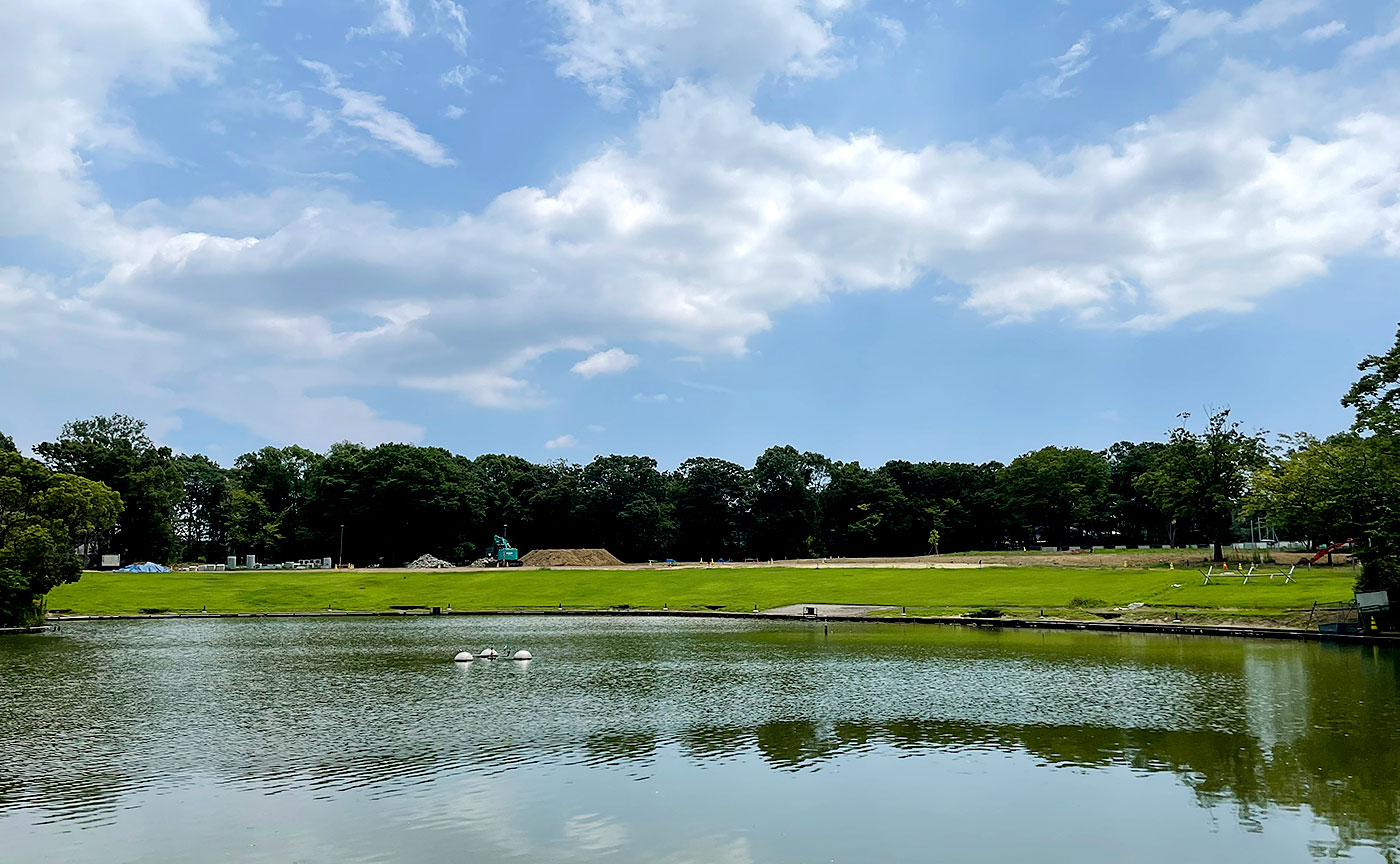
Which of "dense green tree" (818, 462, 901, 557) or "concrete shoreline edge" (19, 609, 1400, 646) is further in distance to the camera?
"dense green tree" (818, 462, 901, 557)

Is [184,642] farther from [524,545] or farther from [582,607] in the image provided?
[524,545]

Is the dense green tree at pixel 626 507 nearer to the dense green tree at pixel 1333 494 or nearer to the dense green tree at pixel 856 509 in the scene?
the dense green tree at pixel 856 509

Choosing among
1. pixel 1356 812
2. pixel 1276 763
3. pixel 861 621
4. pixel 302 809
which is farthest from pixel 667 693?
pixel 861 621

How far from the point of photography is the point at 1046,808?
55.1 feet

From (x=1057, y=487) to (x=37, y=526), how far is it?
129 metres

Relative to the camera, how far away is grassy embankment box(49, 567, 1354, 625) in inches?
2210

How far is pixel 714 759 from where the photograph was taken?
20703mm

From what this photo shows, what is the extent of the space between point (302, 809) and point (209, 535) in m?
163

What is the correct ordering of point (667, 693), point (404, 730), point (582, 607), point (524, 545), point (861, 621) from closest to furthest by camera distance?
1. point (404, 730)
2. point (667, 693)
3. point (861, 621)
4. point (582, 607)
5. point (524, 545)

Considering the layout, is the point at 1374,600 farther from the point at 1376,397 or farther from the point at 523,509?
the point at 523,509

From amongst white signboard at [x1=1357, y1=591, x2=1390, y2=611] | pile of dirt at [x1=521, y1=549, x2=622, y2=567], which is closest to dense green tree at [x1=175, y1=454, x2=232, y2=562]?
pile of dirt at [x1=521, y1=549, x2=622, y2=567]

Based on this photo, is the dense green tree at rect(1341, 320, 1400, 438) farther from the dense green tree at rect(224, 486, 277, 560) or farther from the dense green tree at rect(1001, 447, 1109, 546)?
the dense green tree at rect(224, 486, 277, 560)

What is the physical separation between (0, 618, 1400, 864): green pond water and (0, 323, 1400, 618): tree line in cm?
8763

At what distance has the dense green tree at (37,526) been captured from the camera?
5506 cm
